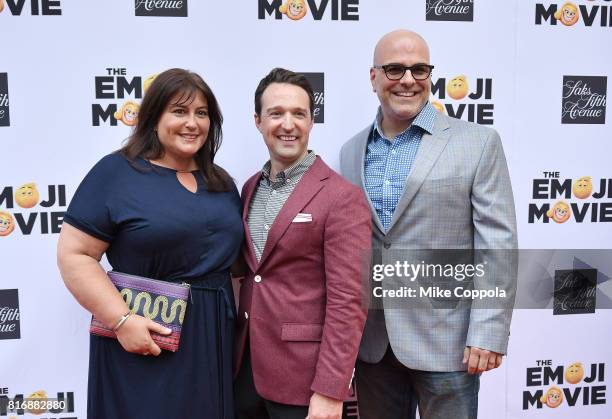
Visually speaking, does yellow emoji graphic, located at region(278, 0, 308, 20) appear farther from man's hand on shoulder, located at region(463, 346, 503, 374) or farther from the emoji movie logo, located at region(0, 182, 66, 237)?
man's hand on shoulder, located at region(463, 346, 503, 374)

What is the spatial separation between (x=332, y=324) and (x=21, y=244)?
4.80 feet

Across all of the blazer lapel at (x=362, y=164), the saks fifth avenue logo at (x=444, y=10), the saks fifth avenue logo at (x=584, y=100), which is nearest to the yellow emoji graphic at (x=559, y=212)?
the saks fifth avenue logo at (x=584, y=100)

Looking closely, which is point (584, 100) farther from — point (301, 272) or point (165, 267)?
point (165, 267)

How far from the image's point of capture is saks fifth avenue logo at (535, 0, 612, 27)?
2203 mm

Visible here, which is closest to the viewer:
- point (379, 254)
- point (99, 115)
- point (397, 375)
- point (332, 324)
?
point (332, 324)

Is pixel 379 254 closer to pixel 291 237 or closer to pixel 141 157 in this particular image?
pixel 291 237

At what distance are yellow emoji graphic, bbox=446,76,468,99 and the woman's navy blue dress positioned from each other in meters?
1.21

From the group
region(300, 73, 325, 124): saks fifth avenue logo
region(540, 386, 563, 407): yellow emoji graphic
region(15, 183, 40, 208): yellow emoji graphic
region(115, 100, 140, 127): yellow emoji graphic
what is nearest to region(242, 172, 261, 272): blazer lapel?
region(300, 73, 325, 124): saks fifth avenue logo

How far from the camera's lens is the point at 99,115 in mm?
2031

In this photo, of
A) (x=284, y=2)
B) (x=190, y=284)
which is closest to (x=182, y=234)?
(x=190, y=284)

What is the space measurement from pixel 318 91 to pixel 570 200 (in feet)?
4.35

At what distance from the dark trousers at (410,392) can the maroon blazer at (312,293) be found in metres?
0.35

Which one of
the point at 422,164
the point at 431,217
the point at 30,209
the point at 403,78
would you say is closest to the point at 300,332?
the point at 431,217

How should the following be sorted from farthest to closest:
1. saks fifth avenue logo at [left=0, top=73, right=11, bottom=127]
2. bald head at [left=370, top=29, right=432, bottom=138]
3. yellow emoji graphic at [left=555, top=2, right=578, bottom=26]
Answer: yellow emoji graphic at [left=555, top=2, right=578, bottom=26] < saks fifth avenue logo at [left=0, top=73, right=11, bottom=127] < bald head at [left=370, top=29, right=432, bottom=138]
